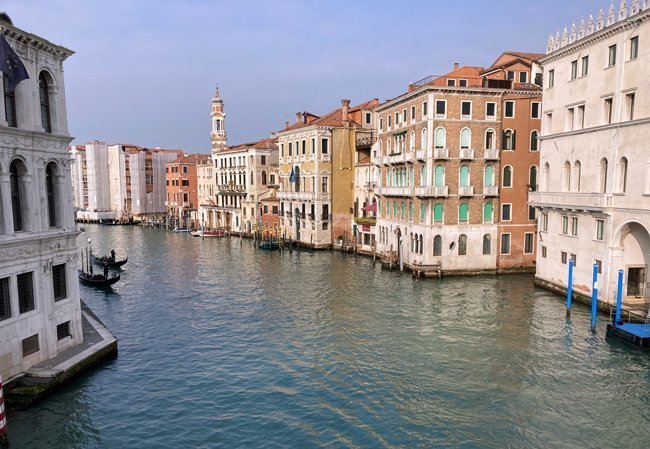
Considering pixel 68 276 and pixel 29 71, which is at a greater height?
pixel 29 71

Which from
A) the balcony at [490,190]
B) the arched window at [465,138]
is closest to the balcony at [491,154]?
the arched window at [465,138]

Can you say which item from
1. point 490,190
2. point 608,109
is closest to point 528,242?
point 490,190

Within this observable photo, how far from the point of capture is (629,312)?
53.4 feet

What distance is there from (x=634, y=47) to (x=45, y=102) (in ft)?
59.6

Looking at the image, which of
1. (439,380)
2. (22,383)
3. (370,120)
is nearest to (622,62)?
(439,380)

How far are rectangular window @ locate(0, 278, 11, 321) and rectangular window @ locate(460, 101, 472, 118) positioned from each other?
21.9 meters

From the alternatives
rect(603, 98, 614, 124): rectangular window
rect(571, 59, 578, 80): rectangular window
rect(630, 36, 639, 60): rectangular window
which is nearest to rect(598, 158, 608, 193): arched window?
rect(603, 98, 614, 124): rectangular window

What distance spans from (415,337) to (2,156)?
42.2 feet

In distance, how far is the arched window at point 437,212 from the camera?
1045 inches

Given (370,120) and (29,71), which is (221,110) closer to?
(370,120)

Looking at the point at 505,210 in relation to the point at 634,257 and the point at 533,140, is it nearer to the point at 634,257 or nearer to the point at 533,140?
the point at 533,140

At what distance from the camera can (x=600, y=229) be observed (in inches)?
728

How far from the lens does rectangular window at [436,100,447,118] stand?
25.9 metres

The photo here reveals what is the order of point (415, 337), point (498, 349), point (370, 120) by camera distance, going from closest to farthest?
point (498, 349) < point (415, 337) < point (370, 120)
